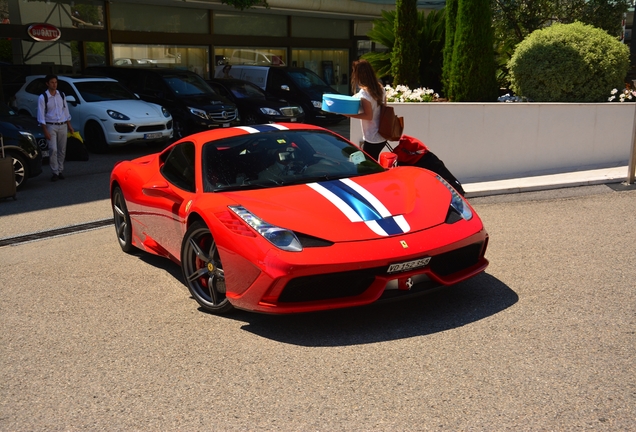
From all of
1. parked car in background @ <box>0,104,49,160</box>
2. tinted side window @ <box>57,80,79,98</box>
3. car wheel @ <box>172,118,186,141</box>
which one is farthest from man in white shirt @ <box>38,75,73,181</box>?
car wheel @ <box>172,118,186,141</box>

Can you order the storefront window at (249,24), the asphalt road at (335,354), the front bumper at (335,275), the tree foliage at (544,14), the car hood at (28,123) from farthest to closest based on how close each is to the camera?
the storefront window at (249,24), the tree foliage at (544,14), the car hood at (28,123), the front bumper at (335,275), the asphalt road at (335,354)

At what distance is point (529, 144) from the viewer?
11.9 metres

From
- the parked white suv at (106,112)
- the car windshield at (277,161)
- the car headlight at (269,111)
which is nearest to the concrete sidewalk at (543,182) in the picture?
the car windshield at (277,161)

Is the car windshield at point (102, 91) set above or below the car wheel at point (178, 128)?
above

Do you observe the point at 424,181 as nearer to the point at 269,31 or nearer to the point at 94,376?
the point at 94,376

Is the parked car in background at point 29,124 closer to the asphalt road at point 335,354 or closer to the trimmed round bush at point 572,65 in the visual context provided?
the asphalt road at point 335,354

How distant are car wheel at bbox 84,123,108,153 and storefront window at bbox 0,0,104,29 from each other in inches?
221

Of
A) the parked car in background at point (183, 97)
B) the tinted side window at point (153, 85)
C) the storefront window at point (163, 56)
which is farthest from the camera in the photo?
the storefront window at point (163, 56)

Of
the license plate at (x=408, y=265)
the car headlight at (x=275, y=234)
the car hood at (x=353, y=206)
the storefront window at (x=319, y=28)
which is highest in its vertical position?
the storefront window at (x=319, y=28)

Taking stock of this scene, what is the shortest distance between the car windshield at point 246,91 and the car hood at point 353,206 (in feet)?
51.2

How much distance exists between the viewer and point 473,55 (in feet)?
44.5

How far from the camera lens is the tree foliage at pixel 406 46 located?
14602 millimetres

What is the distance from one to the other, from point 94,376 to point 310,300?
143 cm

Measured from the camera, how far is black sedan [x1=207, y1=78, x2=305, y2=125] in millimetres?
20422
